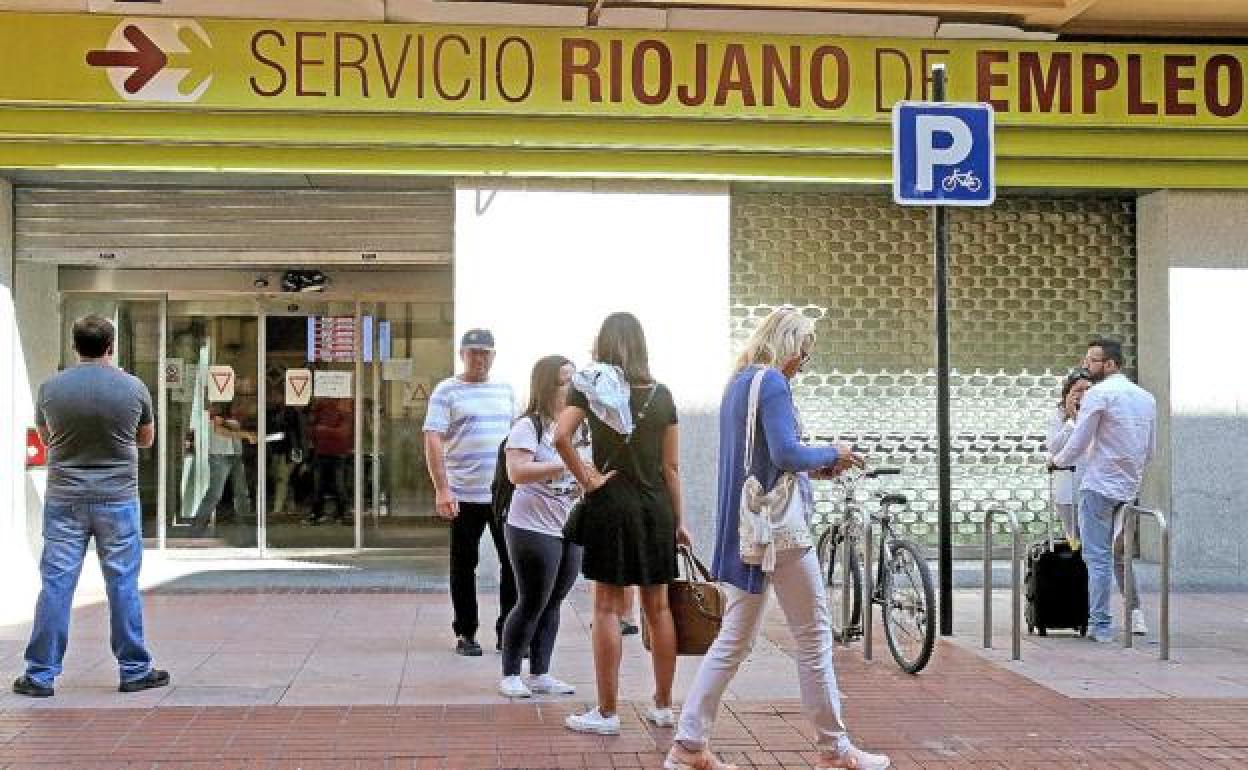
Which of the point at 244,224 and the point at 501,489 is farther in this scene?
the point at 244,224

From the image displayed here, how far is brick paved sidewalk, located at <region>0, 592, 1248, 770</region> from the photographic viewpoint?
6.17 m

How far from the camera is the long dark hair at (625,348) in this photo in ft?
21.1

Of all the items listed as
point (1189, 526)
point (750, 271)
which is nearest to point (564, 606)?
point (750, 271)

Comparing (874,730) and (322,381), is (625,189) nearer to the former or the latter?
(322,381)

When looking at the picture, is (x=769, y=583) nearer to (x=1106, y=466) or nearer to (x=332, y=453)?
(x=1106, y=466)

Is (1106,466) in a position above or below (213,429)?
below

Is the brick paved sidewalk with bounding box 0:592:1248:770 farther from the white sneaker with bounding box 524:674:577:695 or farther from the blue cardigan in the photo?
the blue cardigan

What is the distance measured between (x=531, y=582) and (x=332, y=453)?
20.2 feet

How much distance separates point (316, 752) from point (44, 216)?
23.1ft

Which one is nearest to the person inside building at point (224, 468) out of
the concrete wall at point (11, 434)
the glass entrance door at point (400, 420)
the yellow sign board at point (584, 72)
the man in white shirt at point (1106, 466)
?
the glass entrance door at point (400, 420)

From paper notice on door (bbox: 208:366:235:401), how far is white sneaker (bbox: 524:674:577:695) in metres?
6.31

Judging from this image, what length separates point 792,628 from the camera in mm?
5844

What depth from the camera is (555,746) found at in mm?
6336

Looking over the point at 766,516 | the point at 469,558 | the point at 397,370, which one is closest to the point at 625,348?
the point at 766,516
